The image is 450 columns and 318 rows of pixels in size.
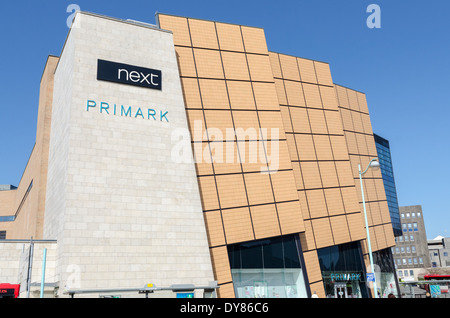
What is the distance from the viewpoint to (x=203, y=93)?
33531mm

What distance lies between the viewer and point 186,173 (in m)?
30.6

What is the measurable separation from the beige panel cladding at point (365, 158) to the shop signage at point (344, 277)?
589cm

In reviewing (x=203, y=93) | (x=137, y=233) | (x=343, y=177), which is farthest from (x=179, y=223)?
(x=343, y=177)

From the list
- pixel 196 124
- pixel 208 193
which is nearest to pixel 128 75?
pixel 196 124

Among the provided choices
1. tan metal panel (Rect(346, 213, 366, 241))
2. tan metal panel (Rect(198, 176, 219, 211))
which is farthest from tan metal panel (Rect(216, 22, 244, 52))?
tan metal panel (Rect(346, 213, 366, 241))

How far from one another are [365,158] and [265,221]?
20997mm

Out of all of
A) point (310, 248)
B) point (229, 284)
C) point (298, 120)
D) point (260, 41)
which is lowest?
point (229, 284)

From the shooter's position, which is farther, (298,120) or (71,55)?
(298,120)

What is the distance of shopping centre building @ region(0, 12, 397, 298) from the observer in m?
26.9

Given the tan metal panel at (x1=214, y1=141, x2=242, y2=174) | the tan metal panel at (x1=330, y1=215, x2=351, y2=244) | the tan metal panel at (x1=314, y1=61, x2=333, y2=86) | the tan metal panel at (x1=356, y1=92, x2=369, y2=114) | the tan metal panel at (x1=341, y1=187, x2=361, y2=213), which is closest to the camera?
the tan metal panel at (x1=214, y1=141, x2=242, y2=174)

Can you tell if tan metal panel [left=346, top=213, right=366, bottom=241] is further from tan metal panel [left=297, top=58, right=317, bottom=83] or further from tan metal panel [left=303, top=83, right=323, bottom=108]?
tan metal panel [left=297, top=58, right=317, bottom=83]

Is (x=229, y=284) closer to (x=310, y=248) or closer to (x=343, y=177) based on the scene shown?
(x=310, y=248)

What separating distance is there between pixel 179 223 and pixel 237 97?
11998mm

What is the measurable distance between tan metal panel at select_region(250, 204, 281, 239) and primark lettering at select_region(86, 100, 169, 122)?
9.99 m
